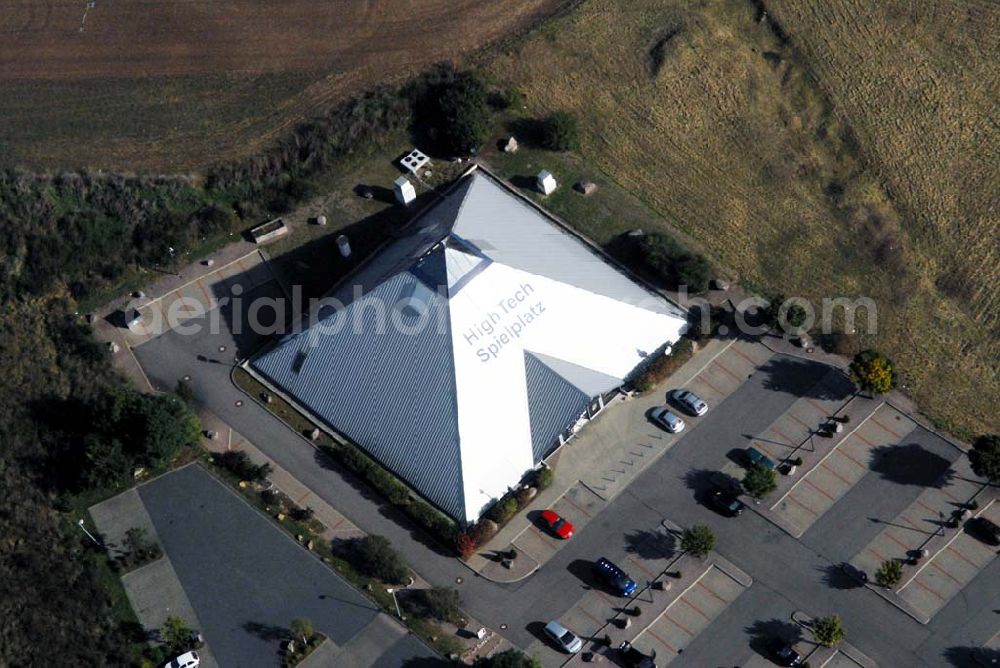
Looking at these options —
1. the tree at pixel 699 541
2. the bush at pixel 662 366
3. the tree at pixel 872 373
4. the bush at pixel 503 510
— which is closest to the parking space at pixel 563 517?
the bush at pixel 503 510

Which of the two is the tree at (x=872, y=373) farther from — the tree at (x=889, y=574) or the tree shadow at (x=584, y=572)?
the tree shadow at (x=584, y=572)

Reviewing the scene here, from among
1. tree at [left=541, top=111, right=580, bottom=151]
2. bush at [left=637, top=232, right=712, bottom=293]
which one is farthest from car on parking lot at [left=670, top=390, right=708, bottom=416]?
tree at [left=541, top=111, right=580, bottom=151]

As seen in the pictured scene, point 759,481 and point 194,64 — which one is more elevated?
point 194,64

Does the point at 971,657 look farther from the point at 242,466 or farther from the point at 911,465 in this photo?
the point at 242,466

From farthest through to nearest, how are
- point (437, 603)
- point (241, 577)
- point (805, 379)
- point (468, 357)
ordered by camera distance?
point (805, 379) → point (468, 357) → point (241, 577) → point (437, 603)

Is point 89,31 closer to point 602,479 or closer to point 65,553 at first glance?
point 65,553

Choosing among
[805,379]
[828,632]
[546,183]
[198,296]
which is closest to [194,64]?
[198,296]
